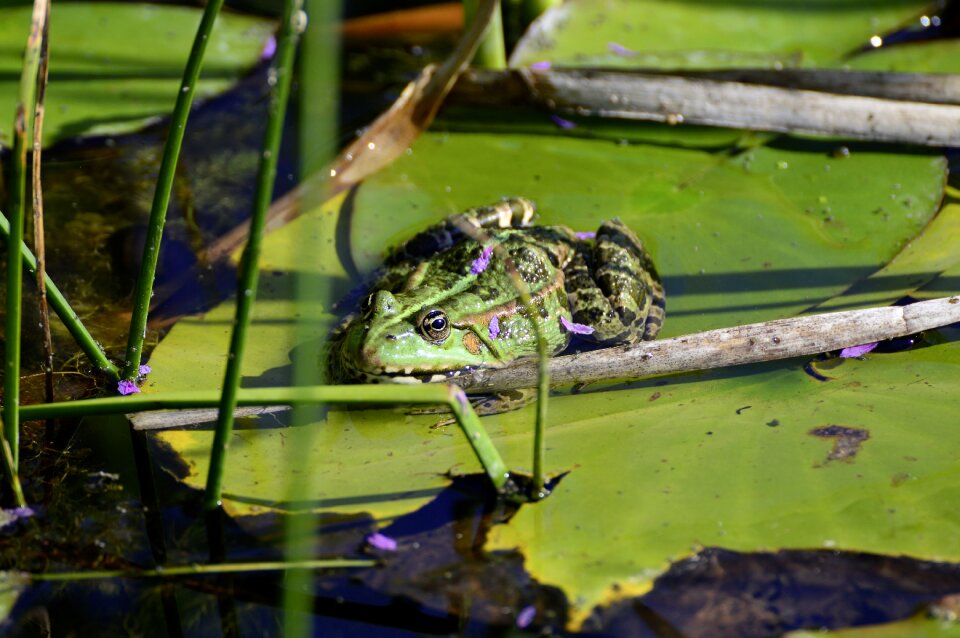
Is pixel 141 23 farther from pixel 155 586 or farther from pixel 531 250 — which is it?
A: pixel 155 586

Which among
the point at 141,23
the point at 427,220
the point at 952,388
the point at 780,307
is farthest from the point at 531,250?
the point at 141,23

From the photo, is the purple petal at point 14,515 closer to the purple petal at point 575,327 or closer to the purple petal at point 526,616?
the purple petal at point 526,616

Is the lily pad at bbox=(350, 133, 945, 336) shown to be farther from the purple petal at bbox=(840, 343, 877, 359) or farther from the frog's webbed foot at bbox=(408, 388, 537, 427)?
the frog's webbed foot at bbox=(408, 388, 537, 427)

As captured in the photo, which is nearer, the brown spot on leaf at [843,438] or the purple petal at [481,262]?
the brown spot on leaf at [843,438]

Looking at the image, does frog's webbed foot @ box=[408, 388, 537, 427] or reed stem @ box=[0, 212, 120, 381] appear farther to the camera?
frog's webbed foot @ box=[408, 388, 537, 427]

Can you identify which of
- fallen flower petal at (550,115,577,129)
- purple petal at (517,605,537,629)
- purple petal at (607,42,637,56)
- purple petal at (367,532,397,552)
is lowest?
purple petal at (517,605,537,629)

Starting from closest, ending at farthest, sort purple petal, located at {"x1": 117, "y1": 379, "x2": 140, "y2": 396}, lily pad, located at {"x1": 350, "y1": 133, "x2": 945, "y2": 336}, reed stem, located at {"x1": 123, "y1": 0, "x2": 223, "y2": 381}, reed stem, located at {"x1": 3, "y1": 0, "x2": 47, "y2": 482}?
reed stem, located at {"x1": 3, "y1": 0, "x2": 47, "y2": 482}
reed stem, located at {"x1": 123, "y1": 0, "x2": 223, "y2": 381}
purple petal, located at {"x1": 117, "y1": 379, "x2": 140, "y2": 396}
lily pad, located at {"x1": 350, "y1": 133, "x2": 945, "y2": 336}

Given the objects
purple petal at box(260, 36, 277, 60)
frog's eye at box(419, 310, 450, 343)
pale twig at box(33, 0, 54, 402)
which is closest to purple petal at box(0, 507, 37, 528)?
pale twig at box(33, 0, 54, 402)

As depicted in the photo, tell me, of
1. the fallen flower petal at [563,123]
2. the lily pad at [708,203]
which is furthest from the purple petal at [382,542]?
the fallen flower petal at [563,123]
